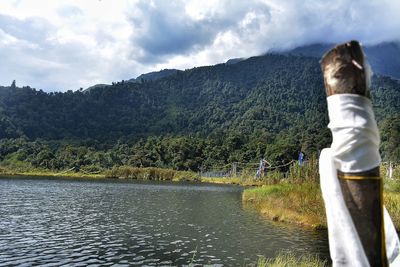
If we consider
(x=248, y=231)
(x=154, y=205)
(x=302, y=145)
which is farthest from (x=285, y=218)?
(x=302, y=145)

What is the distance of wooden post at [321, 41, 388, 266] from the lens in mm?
3041

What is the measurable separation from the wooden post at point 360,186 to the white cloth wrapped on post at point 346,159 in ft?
0.15

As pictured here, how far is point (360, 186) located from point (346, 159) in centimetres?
21

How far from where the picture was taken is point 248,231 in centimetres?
2477

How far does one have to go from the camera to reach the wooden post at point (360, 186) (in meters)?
3.04

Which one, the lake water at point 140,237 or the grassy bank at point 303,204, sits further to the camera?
the grassy bank at point 303,204

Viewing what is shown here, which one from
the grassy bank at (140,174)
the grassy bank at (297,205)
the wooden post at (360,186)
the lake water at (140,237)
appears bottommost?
the lake water at (140,237)

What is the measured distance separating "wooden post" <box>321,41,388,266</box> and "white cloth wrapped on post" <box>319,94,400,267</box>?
47 mm

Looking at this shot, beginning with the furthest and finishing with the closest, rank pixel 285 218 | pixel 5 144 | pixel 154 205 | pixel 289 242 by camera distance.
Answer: pixel 5 144 → pixel 154 205 → pixel 285 218 → pixel 289 242

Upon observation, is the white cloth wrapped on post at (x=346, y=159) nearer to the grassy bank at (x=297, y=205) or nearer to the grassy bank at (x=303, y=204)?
the grassy bank at (x=303, y=204)

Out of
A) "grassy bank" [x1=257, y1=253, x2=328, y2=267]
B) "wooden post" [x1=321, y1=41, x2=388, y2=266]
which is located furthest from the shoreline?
"wooden post" [x1=321, y1=41, x2=388, y2=266]

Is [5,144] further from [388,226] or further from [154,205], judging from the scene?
[388,226]

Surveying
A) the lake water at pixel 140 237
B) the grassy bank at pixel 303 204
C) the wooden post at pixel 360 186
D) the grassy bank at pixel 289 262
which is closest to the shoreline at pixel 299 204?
the grassy bank at pixel 303 204

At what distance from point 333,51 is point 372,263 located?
1567 mm
